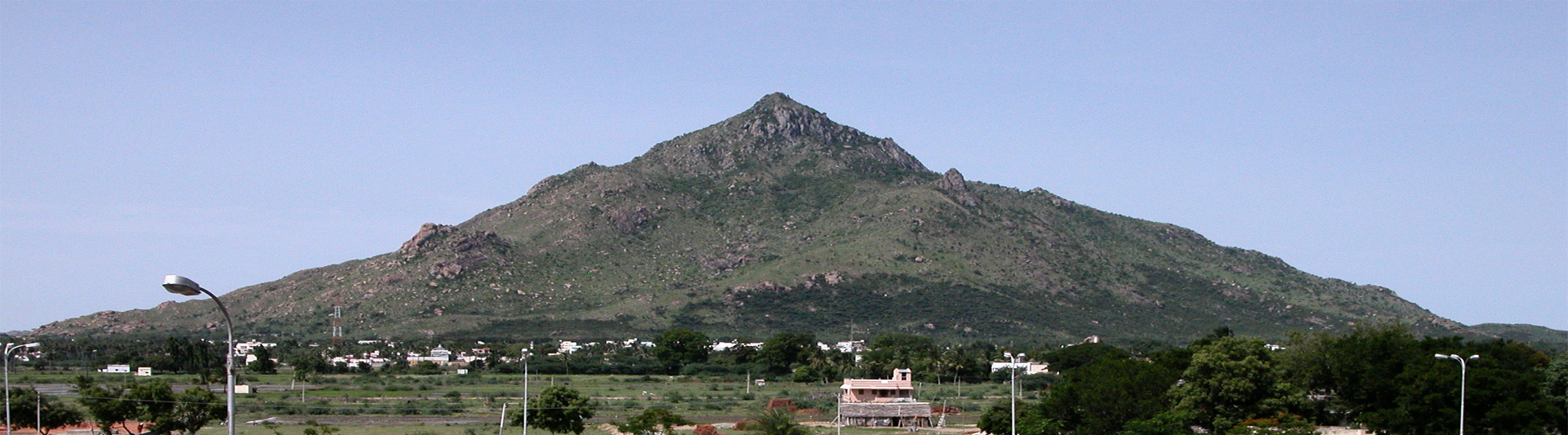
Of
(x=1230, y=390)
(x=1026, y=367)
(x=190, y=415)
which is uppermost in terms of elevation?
(x=1230, y=390)

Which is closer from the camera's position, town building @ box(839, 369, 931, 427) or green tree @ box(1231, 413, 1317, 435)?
green tree @ box(1231, 413, 1317, 435)

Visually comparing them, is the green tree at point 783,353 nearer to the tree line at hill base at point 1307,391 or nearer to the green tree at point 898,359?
the green tree at point 898,359

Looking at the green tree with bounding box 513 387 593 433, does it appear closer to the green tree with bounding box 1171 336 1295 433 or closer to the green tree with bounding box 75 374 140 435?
the green tree with bounding box 75 374 140 435

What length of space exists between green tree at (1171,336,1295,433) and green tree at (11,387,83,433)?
50.5 metres

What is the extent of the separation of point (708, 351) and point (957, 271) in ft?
192

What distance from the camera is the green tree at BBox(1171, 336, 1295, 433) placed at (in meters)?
67.7

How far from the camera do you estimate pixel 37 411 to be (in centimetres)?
6712

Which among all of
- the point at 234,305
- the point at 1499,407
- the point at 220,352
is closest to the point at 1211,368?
the point at 1499,407

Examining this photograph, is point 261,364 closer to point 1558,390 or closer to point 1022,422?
point 1022,422

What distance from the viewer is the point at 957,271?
197500mm

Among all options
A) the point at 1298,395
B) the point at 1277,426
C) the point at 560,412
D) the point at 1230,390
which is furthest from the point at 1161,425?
the point at 560,412

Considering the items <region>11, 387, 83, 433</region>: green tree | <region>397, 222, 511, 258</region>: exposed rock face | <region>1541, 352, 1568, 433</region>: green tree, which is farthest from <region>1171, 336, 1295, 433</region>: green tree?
<region>397, 222, 511, 258</region>: exposed rock face

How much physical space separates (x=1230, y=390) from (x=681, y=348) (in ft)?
264

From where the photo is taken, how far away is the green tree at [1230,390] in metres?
67.7
